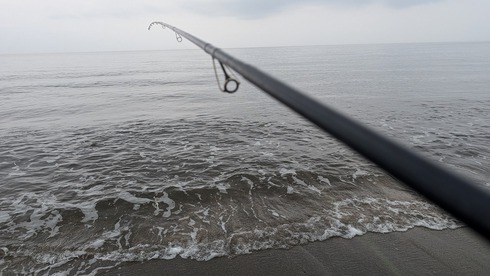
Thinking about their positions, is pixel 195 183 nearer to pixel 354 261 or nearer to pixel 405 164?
pixel 354 261

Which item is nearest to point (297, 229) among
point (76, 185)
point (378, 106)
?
point (76, 185)

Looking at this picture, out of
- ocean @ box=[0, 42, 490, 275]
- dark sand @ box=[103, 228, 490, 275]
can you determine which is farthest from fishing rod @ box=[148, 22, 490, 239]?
dark sand @ box=[103, 228, 490, 275]

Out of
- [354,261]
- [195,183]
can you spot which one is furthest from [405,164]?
[195,183]

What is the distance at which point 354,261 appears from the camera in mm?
5387

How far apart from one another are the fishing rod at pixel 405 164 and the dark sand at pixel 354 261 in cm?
461

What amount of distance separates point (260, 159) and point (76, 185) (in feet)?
20.5

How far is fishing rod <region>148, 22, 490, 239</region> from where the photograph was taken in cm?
88

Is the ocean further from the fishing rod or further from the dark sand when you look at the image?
the fishing rod

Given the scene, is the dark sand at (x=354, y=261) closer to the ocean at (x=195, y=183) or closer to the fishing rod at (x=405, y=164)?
→ the ocean at (x=195, y=183)

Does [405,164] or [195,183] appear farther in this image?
[195,183]

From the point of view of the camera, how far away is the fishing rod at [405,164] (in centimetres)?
88

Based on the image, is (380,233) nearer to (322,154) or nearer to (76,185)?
(322,154)

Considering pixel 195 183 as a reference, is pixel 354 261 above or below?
below

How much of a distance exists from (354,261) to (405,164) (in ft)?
16.9
